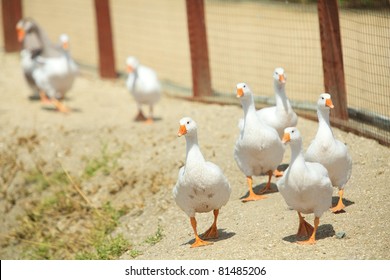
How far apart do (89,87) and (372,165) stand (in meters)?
6.36

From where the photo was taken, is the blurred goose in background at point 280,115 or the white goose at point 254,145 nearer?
the white goose at point 254,145

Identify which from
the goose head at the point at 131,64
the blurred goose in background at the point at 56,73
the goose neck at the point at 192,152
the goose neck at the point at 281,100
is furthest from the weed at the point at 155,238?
the blurred goose in background at the point at 56,73

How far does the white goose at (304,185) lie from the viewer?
22.5ft

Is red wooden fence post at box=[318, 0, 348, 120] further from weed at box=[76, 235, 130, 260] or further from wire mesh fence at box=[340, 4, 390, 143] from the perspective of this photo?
weed at box=[76, 235, 130, 260]

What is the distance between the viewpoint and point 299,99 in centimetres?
1051

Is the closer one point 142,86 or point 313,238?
point 313,238

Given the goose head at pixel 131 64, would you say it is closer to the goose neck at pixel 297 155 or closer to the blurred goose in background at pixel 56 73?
the blurred goose in background at pixel 56 73

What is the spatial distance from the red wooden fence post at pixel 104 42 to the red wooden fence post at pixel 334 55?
5014 millimetres

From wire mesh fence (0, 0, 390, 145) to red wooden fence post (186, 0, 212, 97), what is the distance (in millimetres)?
198

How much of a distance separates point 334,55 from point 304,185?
299 centimetres

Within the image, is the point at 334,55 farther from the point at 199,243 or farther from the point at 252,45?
the point at 252,45

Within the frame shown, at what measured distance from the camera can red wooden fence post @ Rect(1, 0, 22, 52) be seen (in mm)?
16469

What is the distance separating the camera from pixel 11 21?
1658cm

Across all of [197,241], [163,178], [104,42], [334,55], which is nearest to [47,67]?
[104,42]
